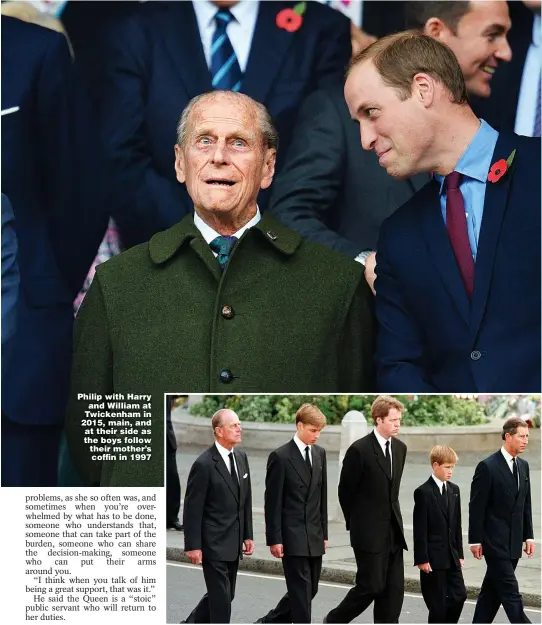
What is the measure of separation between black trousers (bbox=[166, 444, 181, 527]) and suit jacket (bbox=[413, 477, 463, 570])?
48.6 inches

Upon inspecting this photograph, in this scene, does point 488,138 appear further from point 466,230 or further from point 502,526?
point 502,526

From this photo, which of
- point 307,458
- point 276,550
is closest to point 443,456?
point 307,458

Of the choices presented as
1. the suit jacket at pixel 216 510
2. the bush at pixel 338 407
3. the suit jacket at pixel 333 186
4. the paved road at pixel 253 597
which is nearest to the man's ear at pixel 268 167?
the suit jacket at pixel 333 186

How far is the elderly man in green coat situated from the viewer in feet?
20.8

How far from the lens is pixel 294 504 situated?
20.3ft

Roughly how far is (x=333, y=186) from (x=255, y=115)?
0.61m

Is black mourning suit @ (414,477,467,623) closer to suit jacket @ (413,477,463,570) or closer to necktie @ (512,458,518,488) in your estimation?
suit jacket @ (413,477,463,570)

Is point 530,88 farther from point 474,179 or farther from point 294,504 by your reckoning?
point 294,504

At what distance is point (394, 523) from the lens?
20.3ft

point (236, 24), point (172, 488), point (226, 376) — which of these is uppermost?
point (236, 24)

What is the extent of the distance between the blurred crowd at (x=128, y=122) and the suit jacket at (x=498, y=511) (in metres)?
1.39

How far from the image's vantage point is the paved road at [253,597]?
6262 millimetres

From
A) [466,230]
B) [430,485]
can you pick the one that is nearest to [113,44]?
[466,230]

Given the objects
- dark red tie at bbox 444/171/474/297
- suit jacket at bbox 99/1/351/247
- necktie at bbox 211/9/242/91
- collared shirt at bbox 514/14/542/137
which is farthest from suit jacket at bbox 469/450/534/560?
necktie at bbox 211/9/242/91
